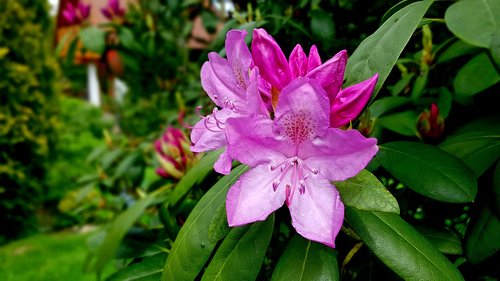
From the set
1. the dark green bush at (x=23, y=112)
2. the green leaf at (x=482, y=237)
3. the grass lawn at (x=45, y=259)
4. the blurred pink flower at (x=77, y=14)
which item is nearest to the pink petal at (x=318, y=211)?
the green leaf at (x=482, y=237)

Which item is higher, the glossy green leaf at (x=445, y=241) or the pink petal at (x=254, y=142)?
the pink petal at (x=254, y=142)

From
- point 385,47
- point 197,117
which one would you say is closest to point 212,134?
point 385,47

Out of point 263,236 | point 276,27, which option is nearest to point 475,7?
point 263,236

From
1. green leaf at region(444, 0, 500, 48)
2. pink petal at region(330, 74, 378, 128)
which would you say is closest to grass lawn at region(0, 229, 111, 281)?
pink petal at region(330, 74, 378, 128)

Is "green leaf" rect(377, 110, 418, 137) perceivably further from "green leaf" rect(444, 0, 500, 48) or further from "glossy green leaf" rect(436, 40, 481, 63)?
"green leaf" rect(444, 0, 500, 48)

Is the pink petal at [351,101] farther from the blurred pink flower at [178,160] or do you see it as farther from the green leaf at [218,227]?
the blurred pink flower at [178,160]

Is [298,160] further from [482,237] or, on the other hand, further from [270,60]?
[482,237]

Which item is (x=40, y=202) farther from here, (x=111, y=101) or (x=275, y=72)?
(x=275, y=72)
